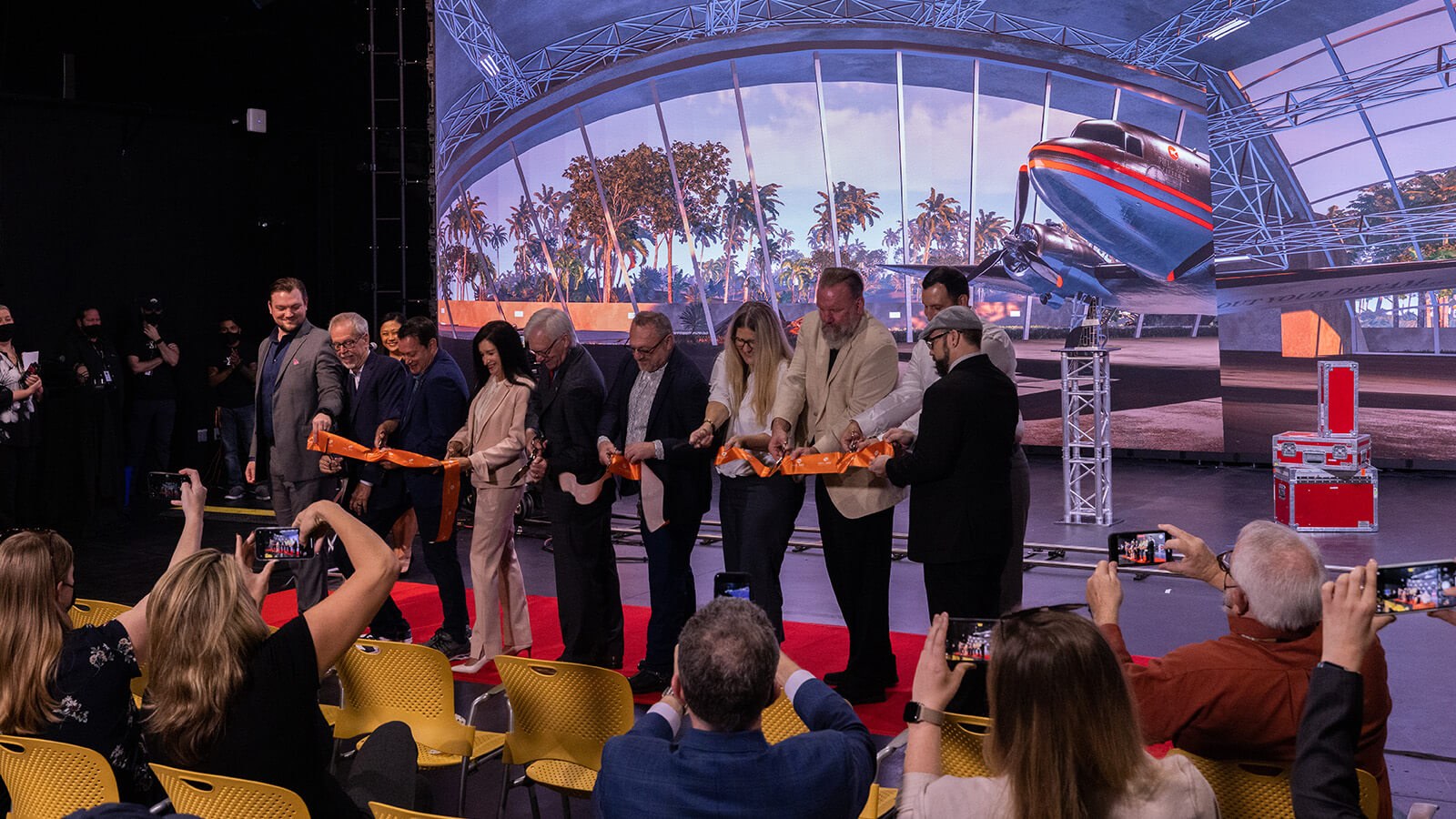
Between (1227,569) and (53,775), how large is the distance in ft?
8.82

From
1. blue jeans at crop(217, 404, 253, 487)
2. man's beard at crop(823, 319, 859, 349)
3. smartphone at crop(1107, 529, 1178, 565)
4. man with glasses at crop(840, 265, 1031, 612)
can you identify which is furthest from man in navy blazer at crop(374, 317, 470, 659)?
blue jeans at crop(217, 404, 253, 487)

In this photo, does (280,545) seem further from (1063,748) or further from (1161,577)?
(1161,577)

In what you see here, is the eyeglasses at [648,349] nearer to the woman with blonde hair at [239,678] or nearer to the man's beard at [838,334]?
the man's beard at [838,334]

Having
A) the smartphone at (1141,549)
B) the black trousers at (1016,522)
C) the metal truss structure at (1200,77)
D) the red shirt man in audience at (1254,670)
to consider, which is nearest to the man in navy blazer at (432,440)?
the black trousers at (1016,522)

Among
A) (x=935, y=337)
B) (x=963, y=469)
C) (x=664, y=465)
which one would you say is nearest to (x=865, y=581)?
(x=963, y=469)

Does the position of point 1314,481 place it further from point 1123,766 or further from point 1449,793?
point 1123,766

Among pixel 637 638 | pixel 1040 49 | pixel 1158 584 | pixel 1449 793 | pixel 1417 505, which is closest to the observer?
pixel 1449 793

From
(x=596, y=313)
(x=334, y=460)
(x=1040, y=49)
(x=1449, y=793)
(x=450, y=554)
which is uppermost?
(x=1040, y=49)

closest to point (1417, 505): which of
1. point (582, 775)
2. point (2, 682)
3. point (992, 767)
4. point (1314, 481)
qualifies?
point (1314, 481)

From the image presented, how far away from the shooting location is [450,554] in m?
5.86

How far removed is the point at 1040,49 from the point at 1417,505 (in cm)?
656

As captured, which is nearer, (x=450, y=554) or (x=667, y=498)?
(x=667, y=498)

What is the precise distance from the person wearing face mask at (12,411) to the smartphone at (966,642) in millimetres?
8356

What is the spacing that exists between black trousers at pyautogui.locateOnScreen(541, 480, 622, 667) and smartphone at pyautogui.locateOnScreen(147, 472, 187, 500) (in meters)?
1.94
